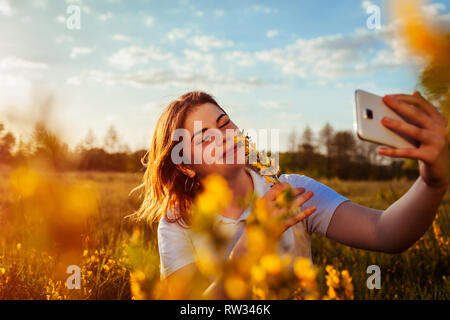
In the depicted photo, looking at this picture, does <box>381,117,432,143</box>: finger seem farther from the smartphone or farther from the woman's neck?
the woman's neck

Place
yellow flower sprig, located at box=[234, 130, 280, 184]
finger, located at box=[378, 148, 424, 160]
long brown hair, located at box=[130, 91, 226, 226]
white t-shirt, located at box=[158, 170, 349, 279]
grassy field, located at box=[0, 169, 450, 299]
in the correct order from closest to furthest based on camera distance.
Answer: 1. finger, located at box=[378, 148, 424, 160]
2. yellow flower sprig, located at box=[234, 130, 280, 184]
3. white t-shirt, located at box=[158, 170, 349, 279]
4. long brown hair, located at box=[130, 91, 226, 226]
5. grassy field, located at box=[0, 169, 450, 299]

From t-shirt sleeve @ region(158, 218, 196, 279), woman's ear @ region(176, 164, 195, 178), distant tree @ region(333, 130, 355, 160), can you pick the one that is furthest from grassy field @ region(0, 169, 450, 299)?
distant tree @ region(333, 130, 355, 160)

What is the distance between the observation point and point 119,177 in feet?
56.2

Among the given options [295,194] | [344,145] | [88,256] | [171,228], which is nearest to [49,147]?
[88,256]

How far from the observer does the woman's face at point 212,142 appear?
87.7 inches

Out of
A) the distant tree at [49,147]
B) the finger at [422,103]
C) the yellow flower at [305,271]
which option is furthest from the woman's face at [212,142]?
the distant tree at [49,147]

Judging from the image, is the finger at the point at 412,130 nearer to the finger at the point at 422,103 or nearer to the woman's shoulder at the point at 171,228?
the finger at the point at 422,103

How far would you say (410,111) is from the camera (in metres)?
1.27

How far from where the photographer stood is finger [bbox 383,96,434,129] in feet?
4.11

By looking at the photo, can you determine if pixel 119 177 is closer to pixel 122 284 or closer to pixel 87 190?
pixel 87 190

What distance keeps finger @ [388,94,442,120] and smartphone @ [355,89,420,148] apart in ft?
0.24

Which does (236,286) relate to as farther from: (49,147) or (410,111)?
(49,147)
